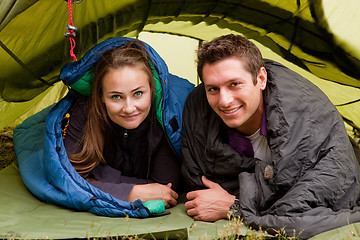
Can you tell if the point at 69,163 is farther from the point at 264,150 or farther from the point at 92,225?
the point at 264,150

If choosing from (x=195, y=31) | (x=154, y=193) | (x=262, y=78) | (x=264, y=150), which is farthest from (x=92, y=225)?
(x=195, y=31)

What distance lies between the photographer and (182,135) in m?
2.43

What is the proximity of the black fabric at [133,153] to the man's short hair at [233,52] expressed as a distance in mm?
457

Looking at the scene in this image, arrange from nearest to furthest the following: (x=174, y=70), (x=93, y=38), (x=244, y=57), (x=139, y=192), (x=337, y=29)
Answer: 1. (x=244, y=57)
2. (x=139, y=192)
3. (x=337, y=29)
4. (x=93, y=38)
5. (x=174, y=70)

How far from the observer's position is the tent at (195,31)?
2.64 metres

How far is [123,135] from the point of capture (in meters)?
2.52

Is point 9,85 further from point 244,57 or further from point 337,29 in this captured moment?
point 337,29

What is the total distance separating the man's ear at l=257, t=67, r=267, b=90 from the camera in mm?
2238

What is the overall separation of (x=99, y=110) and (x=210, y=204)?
73cm

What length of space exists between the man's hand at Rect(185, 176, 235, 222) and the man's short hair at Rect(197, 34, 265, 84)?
0.51 metres

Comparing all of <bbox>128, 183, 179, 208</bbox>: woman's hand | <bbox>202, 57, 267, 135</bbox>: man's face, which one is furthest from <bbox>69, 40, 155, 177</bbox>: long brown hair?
<bbox>202, 57, 267, 135</bbox>: man's face

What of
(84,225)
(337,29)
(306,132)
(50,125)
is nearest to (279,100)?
(306,132)

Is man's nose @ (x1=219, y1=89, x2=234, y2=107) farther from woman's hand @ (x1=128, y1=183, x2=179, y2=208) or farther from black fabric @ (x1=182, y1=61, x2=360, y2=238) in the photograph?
woman's hand @ (x1=128, y1=183, x2=179, y2=208)

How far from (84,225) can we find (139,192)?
36 centimetres
